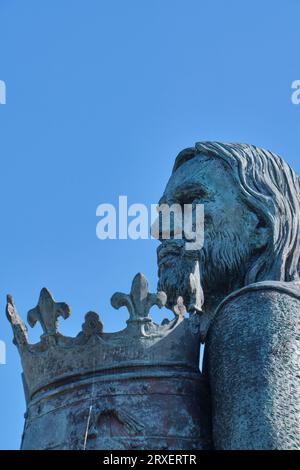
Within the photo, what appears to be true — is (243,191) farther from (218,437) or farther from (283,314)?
(218,437)

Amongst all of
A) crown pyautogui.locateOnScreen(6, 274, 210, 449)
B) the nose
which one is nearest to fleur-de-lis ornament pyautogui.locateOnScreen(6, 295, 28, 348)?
crown pyautogui.locateOnScreen(6, 274, 210, 449)

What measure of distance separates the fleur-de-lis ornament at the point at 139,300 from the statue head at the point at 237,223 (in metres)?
0.70

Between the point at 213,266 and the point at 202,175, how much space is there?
1.01 m

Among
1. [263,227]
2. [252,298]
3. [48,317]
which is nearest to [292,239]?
[263,227]

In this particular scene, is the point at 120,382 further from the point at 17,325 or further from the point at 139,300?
the point at 17,325

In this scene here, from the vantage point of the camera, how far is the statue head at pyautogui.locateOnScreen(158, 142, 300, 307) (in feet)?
50.8

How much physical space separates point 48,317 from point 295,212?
2.68 meters

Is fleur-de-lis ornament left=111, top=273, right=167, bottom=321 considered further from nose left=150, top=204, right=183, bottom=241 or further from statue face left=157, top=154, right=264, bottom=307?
nose left=150, top=204, right=183, bottom=241

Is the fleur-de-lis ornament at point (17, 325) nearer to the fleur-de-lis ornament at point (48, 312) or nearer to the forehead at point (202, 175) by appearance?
the fleur-de-lis ornament at point (48, 312)

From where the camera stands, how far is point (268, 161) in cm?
1611

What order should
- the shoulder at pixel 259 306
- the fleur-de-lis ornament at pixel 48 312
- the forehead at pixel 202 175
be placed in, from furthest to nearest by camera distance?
the forehead at pixel 202 175 < the fleur-de-lis ornament at pixel 48 312 < the shoulder at pixel 259 306

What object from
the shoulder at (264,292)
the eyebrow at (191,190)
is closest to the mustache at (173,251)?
the eyebrow at (191,190)

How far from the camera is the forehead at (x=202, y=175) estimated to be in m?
16.0
